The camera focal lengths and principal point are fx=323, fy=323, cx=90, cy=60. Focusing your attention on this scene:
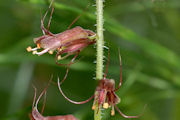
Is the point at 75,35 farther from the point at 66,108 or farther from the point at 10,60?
the point at 66,108

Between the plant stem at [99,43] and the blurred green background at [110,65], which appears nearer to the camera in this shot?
the plant stem at [99,43]

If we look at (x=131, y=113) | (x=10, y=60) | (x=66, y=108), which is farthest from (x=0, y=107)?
(x=131, y=113)

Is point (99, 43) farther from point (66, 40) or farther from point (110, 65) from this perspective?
point (110, 65)

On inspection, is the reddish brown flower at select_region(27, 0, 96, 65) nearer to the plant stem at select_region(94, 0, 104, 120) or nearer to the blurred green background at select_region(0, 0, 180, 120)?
the plant stem at select_region(94, 0, 104, 120)

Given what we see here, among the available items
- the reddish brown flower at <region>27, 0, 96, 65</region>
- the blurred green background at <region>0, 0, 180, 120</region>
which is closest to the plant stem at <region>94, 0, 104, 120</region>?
the reddish brown flower at <region>27, 0, 96, 65</region>

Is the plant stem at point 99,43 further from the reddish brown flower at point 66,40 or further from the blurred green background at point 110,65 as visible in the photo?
the blurred green background at point 110,65

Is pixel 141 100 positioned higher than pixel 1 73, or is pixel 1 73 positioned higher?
pixel 1 73

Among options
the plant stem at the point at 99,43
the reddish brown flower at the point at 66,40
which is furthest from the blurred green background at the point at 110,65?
the plant stem at the point at 99,43

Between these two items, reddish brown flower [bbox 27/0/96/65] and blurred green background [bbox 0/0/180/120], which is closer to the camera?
reddish brown flower [bbox 27/0/96/65]

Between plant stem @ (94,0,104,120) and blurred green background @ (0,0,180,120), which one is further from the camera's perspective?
blurred green background @ (0,0,180,120)
